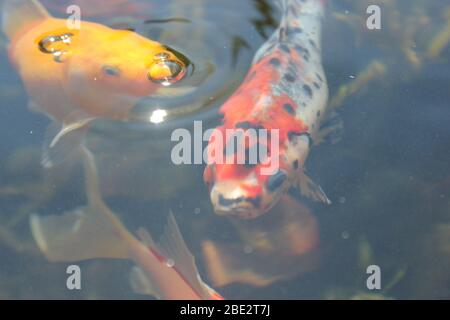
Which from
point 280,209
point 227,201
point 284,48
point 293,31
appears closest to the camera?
point 227,201

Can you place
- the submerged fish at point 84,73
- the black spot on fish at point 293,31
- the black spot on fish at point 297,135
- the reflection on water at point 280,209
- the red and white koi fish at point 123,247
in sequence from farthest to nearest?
the black spot on fish at point 293,31 → the submerged fish at point 84,73 → the black spot on fish at point 297,135 → the reflection on water at point 280,209 → the red and white koi fish at point 123,247

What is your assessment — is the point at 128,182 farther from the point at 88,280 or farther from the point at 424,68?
the point at 424,68

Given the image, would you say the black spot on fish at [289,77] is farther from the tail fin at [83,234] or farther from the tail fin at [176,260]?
the tail fin at [83,234]

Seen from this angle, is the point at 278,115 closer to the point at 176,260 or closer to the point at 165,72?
the point at 165,72

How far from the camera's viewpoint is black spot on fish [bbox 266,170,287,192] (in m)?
3.23

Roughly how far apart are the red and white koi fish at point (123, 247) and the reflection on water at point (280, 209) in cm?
6

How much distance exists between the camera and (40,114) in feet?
12.0

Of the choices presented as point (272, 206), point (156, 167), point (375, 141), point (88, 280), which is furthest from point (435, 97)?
point (88, 280)

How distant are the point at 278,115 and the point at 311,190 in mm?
458

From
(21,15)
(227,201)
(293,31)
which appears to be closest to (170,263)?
(227,201)

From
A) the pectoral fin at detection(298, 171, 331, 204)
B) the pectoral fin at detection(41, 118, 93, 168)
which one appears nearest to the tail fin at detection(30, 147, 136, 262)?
the pectoral fin at detection(41, 118, 93, 168)

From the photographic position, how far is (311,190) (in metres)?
3.33

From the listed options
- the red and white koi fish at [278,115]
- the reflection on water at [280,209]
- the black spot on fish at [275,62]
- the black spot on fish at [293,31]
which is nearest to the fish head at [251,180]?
the red and white koi fish at [278,115]

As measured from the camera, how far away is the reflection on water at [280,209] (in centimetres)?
309
